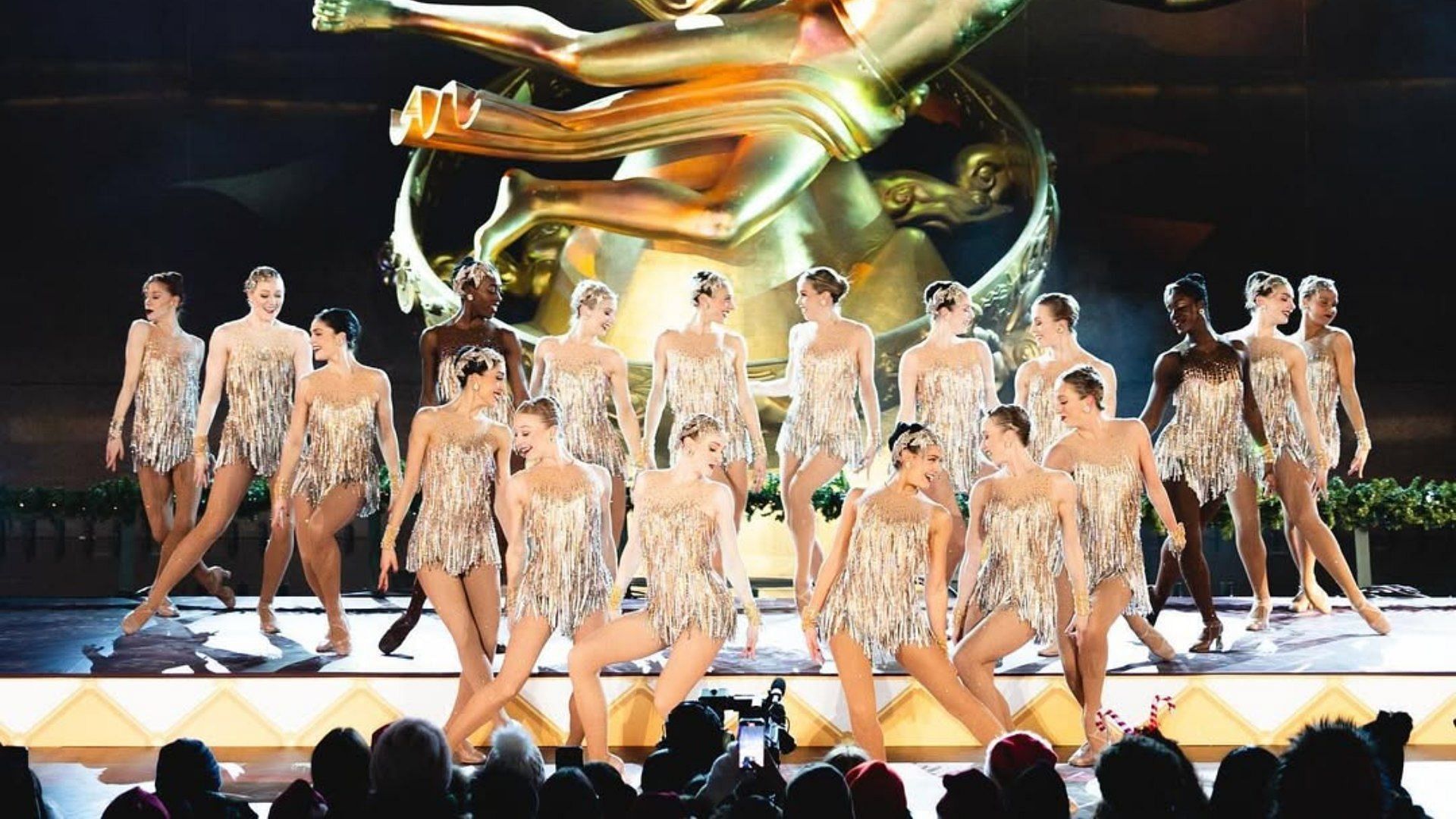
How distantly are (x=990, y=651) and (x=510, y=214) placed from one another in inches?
225

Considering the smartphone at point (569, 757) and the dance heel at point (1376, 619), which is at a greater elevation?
the dance heel at point (1376, 619)

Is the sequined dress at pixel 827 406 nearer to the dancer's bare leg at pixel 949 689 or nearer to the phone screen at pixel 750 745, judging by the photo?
the dancer's bare leg at pixel 949 689

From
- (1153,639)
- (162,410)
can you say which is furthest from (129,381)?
(1153,639)

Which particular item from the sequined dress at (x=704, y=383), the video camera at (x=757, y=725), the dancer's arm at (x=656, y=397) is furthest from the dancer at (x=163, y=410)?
the video camera at (x=757, y=725)

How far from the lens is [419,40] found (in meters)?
11.9

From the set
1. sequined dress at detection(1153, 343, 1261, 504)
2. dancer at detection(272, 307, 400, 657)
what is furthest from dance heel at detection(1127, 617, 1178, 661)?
dancer at detection(272, 307, 400, 657)

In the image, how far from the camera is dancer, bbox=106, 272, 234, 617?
26.5 ft

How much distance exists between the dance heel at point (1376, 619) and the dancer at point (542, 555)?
367cm

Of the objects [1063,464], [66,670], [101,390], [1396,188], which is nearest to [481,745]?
[66,670]

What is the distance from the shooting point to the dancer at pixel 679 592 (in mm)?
5891

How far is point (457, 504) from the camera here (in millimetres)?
6398

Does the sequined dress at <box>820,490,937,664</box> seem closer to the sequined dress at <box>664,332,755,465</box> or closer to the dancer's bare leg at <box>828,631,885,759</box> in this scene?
the dancer's bare leg at <box>828,631,885,759</box>

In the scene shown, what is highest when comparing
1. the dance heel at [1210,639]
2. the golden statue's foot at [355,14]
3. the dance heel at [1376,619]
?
the golden statue's foot at [355,14]

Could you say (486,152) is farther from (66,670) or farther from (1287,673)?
(1287,673)
